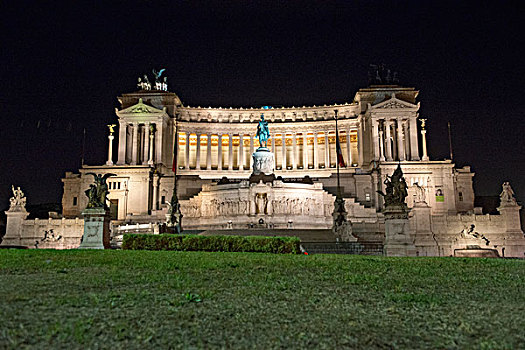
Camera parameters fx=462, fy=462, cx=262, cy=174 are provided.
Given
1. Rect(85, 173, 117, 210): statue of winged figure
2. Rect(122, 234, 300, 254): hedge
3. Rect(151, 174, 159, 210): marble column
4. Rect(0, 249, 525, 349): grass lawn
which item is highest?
Rect(151, 174, 159, 210): marble column

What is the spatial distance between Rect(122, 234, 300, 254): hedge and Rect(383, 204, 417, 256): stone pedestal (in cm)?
891

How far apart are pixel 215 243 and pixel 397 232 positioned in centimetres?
1234

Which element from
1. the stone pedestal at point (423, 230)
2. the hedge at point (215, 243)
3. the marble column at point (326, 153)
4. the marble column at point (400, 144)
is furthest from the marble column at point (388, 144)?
the hedge at point (215, 243)

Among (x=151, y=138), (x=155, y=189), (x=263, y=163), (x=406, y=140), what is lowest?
(x=155, y=189)

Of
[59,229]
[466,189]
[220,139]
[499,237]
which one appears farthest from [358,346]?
[220,139]

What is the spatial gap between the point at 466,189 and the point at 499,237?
28.2 meters

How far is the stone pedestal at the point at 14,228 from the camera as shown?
49.5 m

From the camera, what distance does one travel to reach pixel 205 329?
7.21 metres

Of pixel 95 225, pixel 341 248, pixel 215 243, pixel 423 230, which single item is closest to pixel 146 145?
pixel 95 225

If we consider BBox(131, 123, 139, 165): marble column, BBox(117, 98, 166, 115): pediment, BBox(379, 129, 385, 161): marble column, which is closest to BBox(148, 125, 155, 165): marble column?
BBox(131, 123, 139, 165): marble column

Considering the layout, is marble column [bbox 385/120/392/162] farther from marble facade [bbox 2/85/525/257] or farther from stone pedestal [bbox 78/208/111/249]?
stone pedestal [bbox 78/208/111/249]

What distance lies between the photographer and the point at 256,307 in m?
8.76

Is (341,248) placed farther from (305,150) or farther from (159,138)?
(305,150)

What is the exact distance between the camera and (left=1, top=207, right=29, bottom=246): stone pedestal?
49469mm
